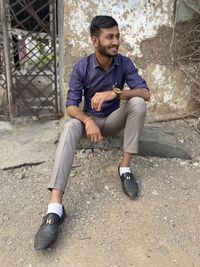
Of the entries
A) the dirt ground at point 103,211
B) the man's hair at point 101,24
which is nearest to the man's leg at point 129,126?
the dirt ground at point 103,211

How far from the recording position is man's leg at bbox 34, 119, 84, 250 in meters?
2.38

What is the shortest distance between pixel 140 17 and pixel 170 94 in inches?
35.3

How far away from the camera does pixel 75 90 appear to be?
114 inches

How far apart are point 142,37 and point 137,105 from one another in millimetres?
1297

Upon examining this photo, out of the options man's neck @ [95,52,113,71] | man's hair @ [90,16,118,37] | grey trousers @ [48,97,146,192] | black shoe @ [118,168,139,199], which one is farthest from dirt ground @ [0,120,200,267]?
man's hair @ [90,16,118,37]

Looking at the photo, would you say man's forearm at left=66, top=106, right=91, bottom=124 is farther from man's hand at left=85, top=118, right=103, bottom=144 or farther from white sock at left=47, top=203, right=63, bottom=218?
white sock at left=47, top=203, right=63, bottom=218

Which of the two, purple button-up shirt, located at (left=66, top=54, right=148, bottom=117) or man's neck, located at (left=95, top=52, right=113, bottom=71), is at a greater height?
man's neck, located at (left=95, top=52, right=113, bottom=71)

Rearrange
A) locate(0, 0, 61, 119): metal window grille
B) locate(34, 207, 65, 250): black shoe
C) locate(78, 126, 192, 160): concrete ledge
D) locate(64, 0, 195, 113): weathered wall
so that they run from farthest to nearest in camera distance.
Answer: locate(0, 0, 61, 119): metal window grille, locate(64, 0, 195, 113): weathered wall, locate(78, 126, 192, 160): concrete ledge, locate(34, 207, 65, 250): black shoe

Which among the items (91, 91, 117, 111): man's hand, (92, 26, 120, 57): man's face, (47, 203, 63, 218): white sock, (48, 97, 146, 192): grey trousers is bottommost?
(47, 203, 63, 218): white sock

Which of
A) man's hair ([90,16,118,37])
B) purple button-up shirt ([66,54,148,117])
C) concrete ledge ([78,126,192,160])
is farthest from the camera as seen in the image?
concrete ledge ([78,126,192,160])

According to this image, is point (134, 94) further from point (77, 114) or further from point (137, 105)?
point (77, 114)

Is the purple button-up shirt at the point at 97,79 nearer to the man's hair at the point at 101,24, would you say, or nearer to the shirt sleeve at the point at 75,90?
the shirt sleeve at the point at 75,90

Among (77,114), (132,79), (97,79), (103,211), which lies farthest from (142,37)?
(103,211)

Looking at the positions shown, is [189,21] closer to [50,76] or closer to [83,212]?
[50,76]
